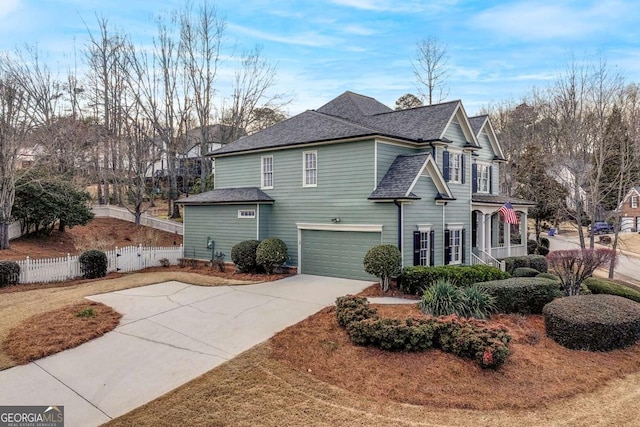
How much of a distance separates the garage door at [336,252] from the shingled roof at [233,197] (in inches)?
101

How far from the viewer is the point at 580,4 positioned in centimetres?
1328

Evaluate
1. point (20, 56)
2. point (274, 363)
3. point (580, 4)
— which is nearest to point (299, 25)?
point (580, 4)

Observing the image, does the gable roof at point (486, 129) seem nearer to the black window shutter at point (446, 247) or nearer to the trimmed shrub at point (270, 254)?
the black window shutter at point (446, 247)

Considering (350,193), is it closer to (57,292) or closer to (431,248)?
(431,248)

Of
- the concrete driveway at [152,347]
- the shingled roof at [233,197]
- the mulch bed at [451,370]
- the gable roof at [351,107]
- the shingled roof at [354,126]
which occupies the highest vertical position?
the gable roof at [351,107]

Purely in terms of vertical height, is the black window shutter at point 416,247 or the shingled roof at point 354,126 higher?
the shingled roof at point 354,126

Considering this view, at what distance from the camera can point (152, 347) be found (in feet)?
25.6

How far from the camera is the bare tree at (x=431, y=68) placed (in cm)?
3375

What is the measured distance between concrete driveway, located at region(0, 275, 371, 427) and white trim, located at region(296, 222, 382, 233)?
100 inches

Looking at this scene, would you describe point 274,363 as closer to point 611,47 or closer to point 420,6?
point 420,6

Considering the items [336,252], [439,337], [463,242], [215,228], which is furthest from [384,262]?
[215,228]

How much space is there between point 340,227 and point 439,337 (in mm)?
8002

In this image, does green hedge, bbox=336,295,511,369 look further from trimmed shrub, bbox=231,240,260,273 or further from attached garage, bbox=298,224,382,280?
trimmed shrub, bbox=231,240,260,273

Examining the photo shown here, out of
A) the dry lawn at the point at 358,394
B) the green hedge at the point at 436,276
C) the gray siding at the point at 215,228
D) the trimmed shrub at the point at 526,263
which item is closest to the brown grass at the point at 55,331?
the dry lawn at the point at 358,394
